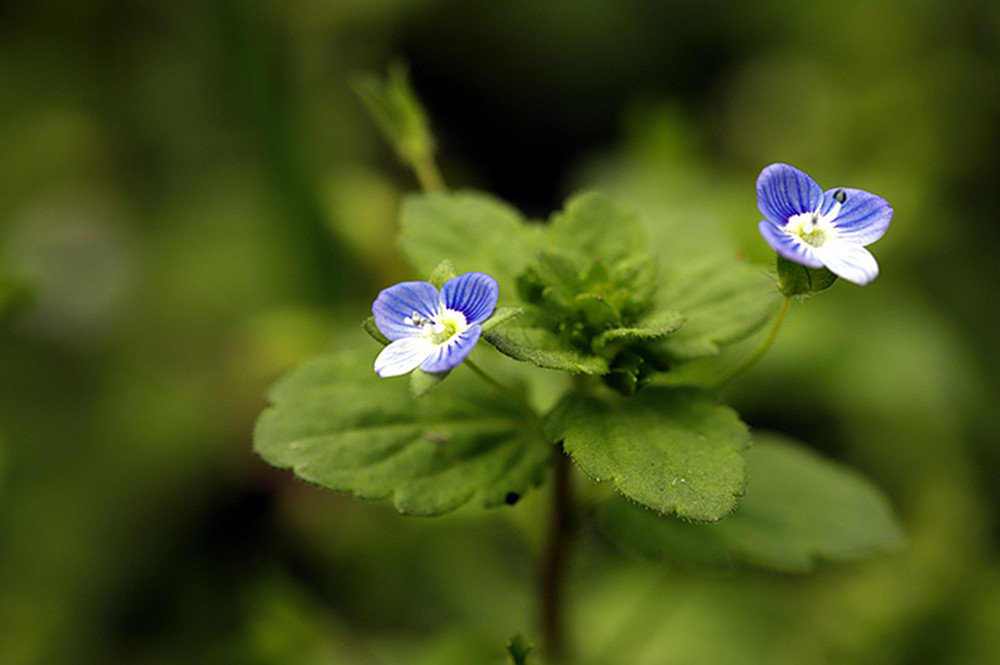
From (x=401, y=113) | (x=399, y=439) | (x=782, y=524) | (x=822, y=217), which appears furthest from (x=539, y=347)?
(x=401, y=113)

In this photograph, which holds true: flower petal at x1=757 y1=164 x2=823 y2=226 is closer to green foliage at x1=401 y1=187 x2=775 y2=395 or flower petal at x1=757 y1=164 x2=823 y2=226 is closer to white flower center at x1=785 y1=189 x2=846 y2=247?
white flower center at x1=785 y1=189 x2=846 y2=247

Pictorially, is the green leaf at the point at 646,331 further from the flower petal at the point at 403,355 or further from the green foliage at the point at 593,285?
the flower petal at the point at 403,355

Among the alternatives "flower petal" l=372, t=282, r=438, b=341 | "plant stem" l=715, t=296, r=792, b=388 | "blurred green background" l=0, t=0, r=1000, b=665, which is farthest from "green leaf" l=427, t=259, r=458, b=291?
"blurred green background" l=0, t=0, r=1000, b=665

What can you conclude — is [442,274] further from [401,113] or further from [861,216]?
[401,113]

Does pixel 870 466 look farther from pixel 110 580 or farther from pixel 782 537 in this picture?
pixel 110 580

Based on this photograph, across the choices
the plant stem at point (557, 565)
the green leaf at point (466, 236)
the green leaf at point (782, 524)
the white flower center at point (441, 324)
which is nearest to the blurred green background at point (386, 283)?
the plant stem at point (557, 565)

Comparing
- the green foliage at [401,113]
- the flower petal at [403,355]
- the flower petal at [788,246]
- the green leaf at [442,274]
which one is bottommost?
the flower petal at [403,355]

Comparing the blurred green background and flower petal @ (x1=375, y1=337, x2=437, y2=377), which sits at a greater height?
the blurred green background
